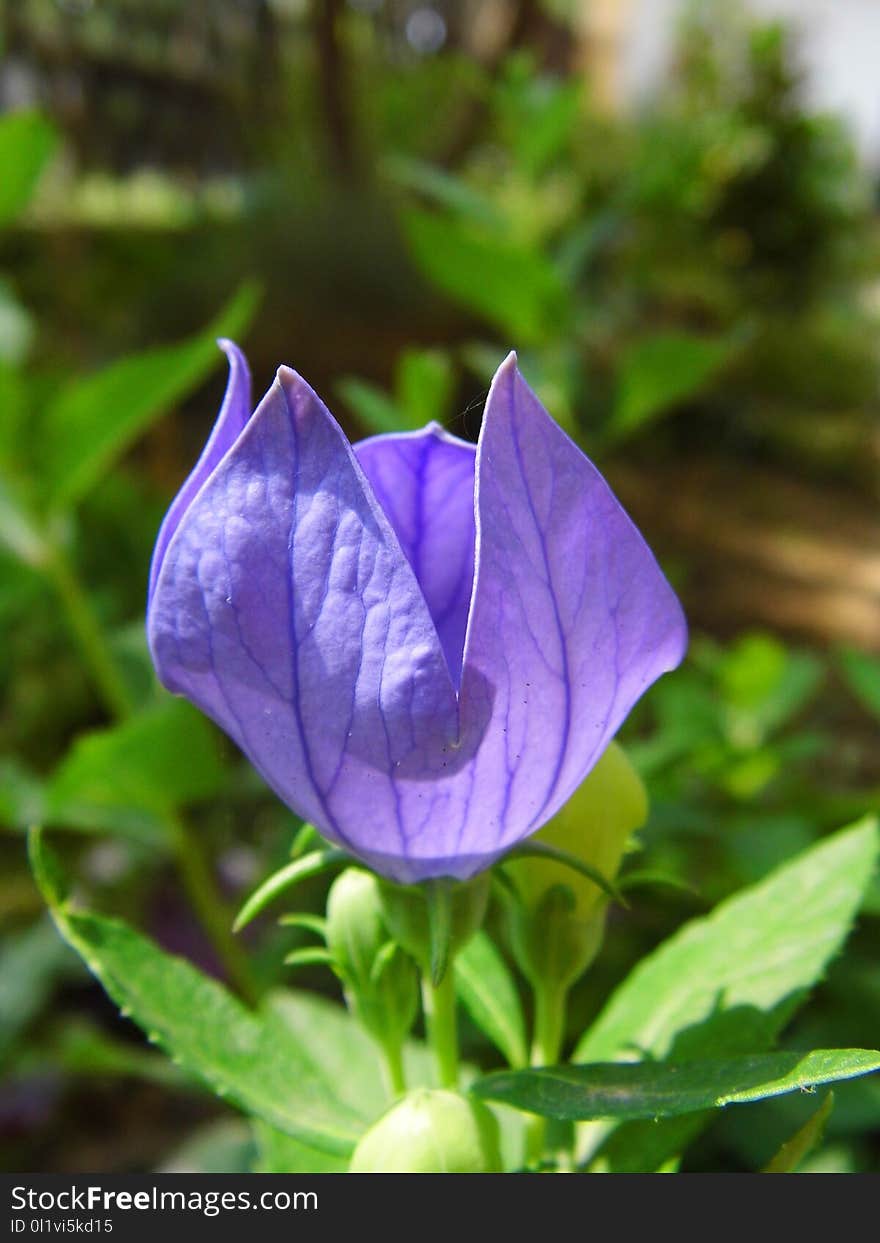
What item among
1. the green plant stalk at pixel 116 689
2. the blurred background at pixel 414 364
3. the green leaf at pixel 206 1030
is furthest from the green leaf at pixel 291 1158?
the green plant stalk at pixel 116 689

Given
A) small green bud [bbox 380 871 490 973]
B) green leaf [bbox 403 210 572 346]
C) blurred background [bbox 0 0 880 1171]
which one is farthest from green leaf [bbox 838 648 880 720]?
small green bud [bbox 380 871 490 973]

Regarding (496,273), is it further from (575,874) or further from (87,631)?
(575,874)

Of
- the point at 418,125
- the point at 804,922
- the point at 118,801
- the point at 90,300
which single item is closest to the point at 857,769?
the point at 118,801

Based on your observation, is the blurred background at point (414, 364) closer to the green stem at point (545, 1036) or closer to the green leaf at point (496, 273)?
the green leaf at point (496, 273)

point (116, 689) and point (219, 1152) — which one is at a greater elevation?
point (116, 689)

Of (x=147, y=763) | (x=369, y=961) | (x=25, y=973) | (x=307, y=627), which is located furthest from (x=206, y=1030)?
(x=25, y=973)
